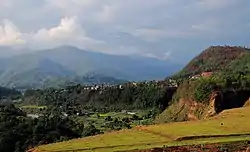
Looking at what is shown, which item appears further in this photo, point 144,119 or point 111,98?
point 111,98

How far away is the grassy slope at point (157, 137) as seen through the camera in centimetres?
3841

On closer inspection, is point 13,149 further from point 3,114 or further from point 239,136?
point 239,136

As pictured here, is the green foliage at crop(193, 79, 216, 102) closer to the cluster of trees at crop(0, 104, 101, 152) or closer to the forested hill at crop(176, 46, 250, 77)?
the cluster of trees at crop(0, 104, 101, 152)

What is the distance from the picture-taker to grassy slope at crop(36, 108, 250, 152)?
38406mm

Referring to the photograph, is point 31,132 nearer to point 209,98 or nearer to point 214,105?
point 214,105

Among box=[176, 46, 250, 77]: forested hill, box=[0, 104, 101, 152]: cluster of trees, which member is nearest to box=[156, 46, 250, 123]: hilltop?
box=[0, 104, 101, 152]: cluster of trees

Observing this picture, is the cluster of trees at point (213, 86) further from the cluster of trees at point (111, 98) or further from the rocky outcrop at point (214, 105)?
the cluster of trees at point (111, 98)

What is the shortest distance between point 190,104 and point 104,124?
19.1 meters

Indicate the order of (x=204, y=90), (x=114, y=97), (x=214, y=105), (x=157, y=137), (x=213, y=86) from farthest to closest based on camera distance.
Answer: (x=114, y=97) → (x=213, y=86) → (x=204, y=90) → (x=214, y=105) → (x=157, y=137)

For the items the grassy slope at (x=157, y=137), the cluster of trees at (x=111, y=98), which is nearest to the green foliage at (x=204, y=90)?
the grassy slope at (x=157, y=137)

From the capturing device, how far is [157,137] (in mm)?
42219

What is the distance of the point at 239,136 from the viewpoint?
40562 mm

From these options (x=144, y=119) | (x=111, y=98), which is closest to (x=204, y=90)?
(x=144, y=119)

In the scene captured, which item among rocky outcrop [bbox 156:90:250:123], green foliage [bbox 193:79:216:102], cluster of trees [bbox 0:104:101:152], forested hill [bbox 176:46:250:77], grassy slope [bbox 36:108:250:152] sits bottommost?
cluster of trees [bbox 0:104:101:152]
